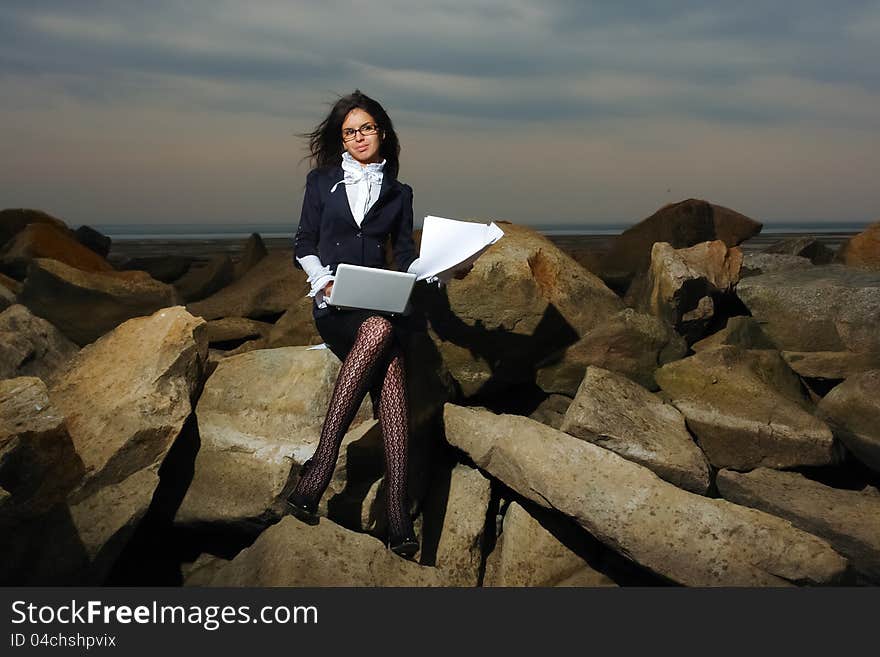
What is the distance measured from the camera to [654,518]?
4035 millimetres

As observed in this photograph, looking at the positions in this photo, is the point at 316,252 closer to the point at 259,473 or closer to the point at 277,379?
the point at 277,379

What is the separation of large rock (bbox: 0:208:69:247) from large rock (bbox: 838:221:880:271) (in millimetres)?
8312

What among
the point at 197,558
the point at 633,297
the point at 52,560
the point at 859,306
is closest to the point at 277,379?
the point at 197,558

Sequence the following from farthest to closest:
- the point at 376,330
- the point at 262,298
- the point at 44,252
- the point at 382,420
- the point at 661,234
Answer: the point at 44,252
the point at 661,234
the point at 262,298
the point at 382,420
the point at 376,330

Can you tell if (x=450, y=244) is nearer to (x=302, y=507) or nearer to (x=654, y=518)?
(x=302, y=507)

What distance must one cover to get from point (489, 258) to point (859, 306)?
8.29 ft

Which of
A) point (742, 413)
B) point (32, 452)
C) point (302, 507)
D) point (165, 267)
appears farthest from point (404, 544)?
point (165, 267)

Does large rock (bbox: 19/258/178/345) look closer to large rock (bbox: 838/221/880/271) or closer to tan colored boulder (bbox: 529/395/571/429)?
tan colored boulder (bbox: 529/395/571/429)

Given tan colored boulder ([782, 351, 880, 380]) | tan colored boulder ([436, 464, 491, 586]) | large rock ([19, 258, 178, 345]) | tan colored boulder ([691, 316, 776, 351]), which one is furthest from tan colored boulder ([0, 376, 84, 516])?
tan colored boulder ([782, 351, 880, 380])

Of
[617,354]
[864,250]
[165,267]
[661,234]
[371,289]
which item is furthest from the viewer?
[165,267]

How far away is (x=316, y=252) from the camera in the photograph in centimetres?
439

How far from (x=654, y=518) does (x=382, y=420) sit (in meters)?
1.39

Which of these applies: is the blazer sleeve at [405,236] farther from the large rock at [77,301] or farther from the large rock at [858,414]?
the large rock at [77,301]

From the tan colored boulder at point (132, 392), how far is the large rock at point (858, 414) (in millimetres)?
3698
